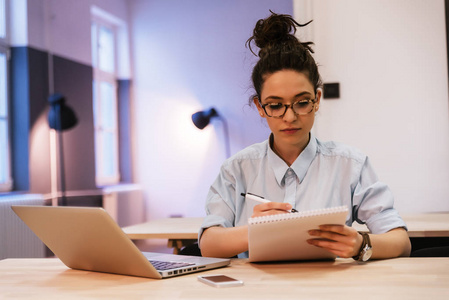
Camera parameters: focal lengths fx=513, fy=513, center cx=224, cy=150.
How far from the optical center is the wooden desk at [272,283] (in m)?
0.94

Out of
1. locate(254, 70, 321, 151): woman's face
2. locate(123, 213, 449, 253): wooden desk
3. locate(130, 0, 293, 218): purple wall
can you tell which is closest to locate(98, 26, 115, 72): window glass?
locate(130, 0, 293, 218): purple wall

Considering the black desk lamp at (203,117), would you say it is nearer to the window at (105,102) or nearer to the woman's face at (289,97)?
the window at (105,102)

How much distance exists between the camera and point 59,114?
509cm

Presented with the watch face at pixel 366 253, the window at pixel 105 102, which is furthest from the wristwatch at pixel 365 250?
the window at pixel 105 102

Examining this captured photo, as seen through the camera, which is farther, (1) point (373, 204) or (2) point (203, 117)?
(2) point (203, 117)

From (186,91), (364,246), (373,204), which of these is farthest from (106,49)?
(364,246)

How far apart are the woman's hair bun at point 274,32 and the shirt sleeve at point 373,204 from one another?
0.44m

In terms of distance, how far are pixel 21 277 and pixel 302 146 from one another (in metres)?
0.87

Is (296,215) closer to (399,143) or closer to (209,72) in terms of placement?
(399,143)

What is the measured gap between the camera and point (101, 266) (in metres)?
1.22

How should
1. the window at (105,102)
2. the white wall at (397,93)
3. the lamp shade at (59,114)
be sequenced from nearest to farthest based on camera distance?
the white wall at (397,93) → the lamp shade at (59,114) → the window at (105,102)

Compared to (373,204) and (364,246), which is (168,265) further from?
(373,204)

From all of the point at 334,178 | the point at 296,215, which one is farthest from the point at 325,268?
the point at 334,178

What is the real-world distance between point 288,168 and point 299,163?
1.4 inches
